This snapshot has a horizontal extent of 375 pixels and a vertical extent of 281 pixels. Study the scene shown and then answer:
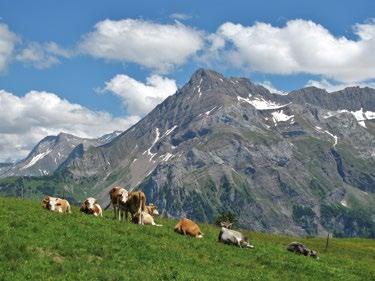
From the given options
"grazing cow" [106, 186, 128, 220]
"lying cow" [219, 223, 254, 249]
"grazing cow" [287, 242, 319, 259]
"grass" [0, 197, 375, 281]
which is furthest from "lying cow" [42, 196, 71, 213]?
"grazing cow" [287, 242, 319, 259]

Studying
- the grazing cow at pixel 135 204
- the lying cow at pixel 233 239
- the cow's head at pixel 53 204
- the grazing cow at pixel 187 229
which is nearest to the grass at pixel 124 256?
the lying cow at pixel 233 239

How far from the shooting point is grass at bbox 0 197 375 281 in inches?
1155

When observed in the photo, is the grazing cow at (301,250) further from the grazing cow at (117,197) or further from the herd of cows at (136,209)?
the grazing cow at (117,197)

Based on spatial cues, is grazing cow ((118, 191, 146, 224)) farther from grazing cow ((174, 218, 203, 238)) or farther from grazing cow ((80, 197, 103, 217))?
grazing cow ((174, 218, 203, 238))

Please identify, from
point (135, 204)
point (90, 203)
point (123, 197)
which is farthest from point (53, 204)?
point (135, 204)

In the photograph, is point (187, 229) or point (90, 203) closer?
point (187, 229)

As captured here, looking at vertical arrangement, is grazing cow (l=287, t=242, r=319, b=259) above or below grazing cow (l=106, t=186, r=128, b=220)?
below

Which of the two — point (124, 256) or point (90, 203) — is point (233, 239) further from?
point (90, 203)

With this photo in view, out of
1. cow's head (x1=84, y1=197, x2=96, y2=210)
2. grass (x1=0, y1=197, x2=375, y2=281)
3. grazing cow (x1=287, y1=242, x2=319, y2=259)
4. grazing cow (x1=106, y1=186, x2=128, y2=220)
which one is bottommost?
grass (x1=0, y1=197, x2=375, y2=281)

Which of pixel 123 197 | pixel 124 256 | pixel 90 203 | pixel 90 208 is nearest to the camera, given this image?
pixel 124 256

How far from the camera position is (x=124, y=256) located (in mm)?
33656

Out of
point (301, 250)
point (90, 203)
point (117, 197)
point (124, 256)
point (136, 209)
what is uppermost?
point (117, 197)

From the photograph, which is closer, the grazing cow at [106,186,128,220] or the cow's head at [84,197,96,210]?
the grazing cow at [106,186,128,220]

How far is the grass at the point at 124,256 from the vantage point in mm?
29328
